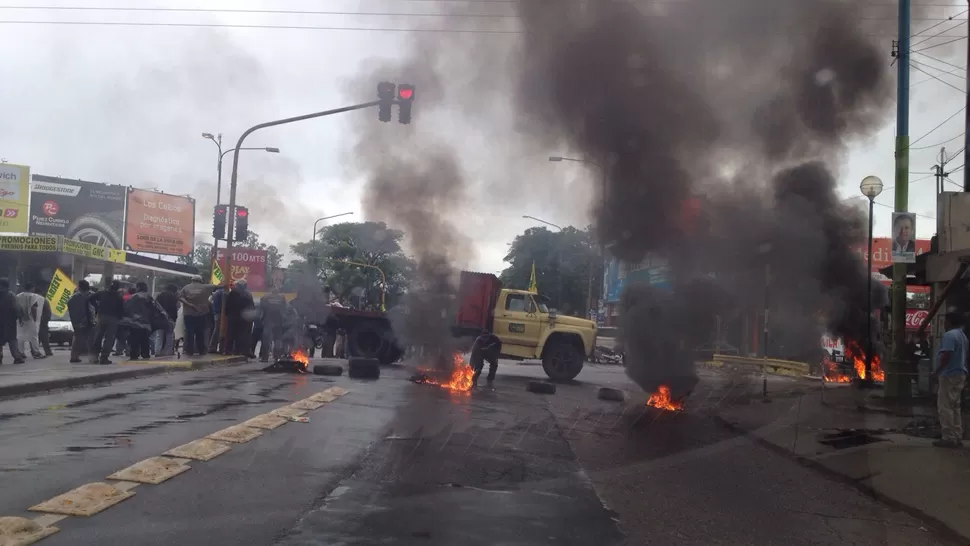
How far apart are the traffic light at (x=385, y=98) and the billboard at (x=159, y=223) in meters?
32.9

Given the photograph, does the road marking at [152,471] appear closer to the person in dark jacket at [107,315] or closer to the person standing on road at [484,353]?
the person standing on road at [484,353]

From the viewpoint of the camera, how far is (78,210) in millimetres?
40781

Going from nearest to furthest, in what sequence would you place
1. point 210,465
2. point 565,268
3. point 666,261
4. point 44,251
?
point 210,465, point 666,261, point 44,251, point 565,268

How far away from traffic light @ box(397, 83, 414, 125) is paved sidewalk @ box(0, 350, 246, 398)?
20.9 feet

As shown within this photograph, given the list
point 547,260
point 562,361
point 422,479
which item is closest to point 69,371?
point 422,479

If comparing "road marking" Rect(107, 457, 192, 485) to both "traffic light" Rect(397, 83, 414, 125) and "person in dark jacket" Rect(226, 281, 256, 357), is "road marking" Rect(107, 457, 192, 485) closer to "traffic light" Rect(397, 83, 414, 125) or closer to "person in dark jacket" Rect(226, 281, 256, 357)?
"traffic light" Rect(397, 83, 414, 125)

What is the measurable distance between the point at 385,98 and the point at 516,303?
→ 573 centimetres

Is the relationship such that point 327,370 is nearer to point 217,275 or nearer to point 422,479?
point 422,479

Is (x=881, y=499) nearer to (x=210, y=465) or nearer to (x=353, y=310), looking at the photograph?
(x=210, y=465)

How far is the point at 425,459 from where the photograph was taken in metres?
6.88

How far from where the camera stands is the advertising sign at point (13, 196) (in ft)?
124

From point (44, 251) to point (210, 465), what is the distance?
85.1ft

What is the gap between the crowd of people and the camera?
14.1 meters

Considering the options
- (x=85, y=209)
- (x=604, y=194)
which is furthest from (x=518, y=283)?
(x=85, y=209)
